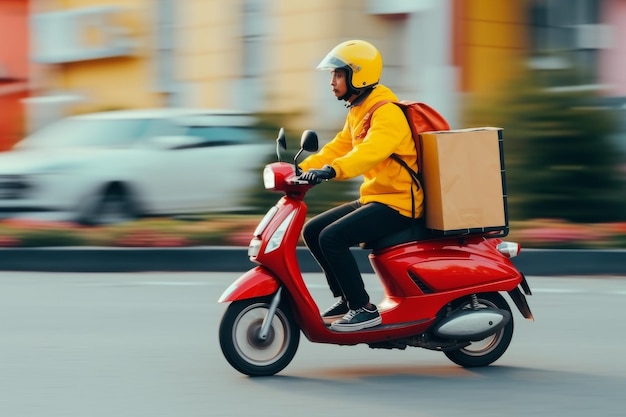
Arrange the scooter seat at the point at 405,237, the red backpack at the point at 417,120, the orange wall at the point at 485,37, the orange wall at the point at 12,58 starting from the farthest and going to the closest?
the orange wall at the point at 12,58
the orange wall at the point at 485,37
the scooter seat at the point at 405,237
the red backpack at the point at 417,120

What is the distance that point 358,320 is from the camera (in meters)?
6.65

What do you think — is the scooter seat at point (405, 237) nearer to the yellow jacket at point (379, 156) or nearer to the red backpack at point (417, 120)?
the yellow jacket at point (379, 156)

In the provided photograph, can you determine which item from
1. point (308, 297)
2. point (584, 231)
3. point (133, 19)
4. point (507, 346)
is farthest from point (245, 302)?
point (133, 19)

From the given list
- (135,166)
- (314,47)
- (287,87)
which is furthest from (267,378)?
(287,87)

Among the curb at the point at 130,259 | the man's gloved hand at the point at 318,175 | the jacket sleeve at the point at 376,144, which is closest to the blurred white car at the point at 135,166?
the curb at the point at 130,259

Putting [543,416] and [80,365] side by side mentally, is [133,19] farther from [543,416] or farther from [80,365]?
[543,416]

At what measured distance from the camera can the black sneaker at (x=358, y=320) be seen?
664 centimetres

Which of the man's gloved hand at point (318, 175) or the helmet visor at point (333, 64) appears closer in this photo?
the man's gloved hand at point (318, 175)

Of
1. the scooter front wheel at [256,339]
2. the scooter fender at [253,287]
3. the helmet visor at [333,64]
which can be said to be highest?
the helmet visor at [333,64]

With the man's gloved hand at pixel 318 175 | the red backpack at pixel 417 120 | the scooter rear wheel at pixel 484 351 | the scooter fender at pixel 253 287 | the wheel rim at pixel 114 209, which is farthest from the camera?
the wheel rim at pixel 114 209

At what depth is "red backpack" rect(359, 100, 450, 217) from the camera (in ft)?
21.7

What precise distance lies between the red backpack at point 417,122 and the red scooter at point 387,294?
12.6 inches

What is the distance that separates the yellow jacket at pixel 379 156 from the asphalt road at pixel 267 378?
898 mm

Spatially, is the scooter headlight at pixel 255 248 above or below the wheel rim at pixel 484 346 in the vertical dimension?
above
